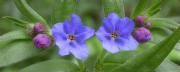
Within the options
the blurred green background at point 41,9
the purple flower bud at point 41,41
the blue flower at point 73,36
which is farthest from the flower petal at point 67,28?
the blurred green background at point 41,9

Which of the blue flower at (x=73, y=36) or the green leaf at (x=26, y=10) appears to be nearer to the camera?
the blue flower at (x=73, y=36)

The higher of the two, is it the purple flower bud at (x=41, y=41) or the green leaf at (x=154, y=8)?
the green leaf at (x=154, y=8)

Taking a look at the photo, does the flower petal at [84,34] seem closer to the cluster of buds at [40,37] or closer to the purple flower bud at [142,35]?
the cluster of buds at [40,37]

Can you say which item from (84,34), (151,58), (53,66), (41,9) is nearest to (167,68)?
(151,58)

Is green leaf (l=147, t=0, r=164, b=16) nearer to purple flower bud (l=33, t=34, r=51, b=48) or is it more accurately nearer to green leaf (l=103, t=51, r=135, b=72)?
green leaf (l=103, t=51, r=135, b=72)

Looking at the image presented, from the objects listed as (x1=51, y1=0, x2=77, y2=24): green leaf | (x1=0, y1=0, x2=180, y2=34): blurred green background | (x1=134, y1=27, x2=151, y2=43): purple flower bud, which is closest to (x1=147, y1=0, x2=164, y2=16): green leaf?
(x1=134, y1=27, x2=151, y2=43): purple flower bud

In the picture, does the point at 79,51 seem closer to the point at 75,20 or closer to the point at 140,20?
the point at 75,20

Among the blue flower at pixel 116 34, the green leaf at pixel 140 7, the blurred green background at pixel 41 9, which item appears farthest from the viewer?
the blurred green background at pixel 41 9
